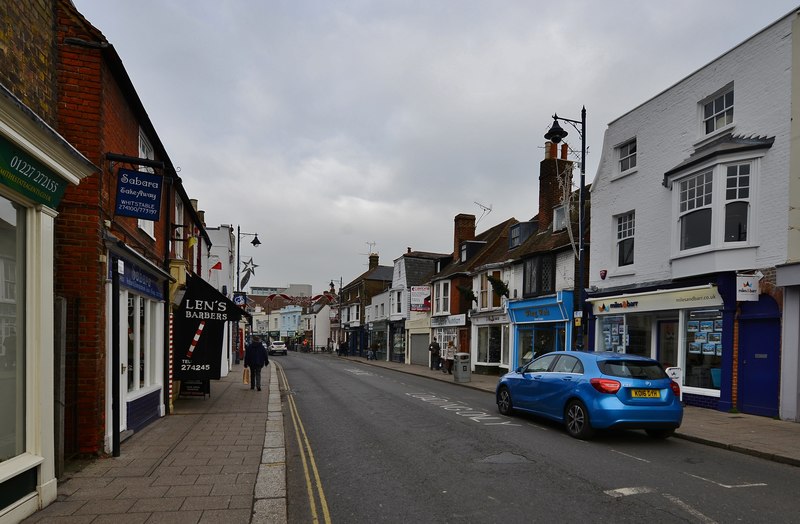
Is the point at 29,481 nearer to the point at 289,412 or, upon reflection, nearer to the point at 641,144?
the point at 289,412

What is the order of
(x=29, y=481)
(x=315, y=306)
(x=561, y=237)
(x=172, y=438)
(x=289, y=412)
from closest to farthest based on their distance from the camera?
(x=29, y=481) < (x=172, y=438) < (x=289, y=412) < (x=561, y=237) < (x=315, y=306)

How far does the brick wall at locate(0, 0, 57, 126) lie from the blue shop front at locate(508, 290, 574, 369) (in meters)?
17.5

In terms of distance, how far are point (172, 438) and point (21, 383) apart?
409 cm

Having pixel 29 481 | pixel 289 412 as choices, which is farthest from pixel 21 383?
pixel 289 412

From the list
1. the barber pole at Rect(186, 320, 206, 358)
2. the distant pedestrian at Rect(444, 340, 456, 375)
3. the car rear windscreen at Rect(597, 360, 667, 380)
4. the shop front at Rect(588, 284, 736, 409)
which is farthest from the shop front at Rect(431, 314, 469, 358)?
the car rear windscreen at Rect(597, 360, 667, 380)

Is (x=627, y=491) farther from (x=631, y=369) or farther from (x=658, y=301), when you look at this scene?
(x=658, y=301)

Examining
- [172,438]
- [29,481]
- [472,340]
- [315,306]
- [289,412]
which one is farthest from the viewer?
[315,306]

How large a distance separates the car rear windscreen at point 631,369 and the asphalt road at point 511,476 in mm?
1120

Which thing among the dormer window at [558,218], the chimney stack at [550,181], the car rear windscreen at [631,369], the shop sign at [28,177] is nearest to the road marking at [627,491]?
the car rear windscreen at [631,369]

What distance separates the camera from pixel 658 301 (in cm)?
1474

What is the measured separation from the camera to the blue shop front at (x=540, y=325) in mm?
20656

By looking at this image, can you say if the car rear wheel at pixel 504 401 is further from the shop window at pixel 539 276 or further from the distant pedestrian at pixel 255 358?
the shop window at pixel 539 276

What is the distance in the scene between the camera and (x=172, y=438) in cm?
910

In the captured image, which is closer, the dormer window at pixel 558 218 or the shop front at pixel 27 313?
the shop front at pixel 27 313
